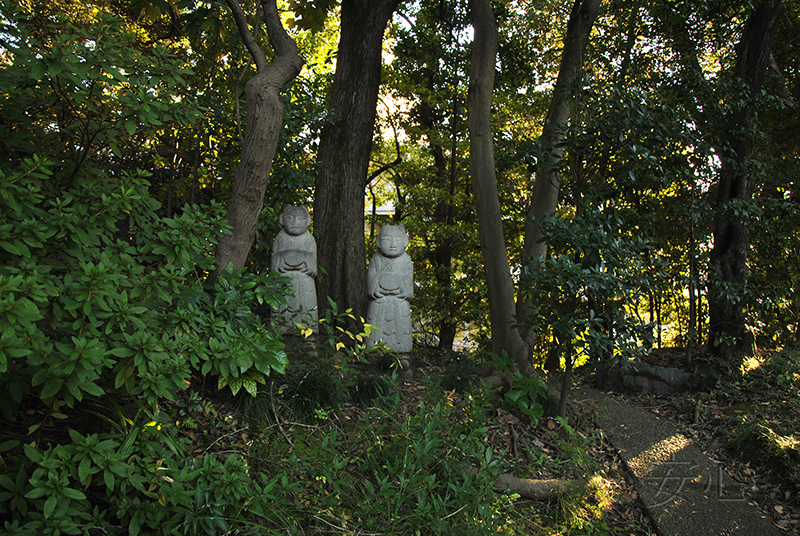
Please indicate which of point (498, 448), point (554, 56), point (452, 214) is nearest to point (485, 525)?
point (498, 448)

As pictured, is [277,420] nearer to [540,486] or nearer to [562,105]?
[540,486]

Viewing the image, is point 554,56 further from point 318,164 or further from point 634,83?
point 318,164

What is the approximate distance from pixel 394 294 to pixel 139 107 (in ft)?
9.90

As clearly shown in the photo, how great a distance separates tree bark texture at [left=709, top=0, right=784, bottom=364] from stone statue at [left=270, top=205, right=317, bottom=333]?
4289mm

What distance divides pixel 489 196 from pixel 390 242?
3.48 ft

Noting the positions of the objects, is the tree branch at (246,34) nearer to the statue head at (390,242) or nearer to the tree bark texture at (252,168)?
the tree bark texture at (252,168)

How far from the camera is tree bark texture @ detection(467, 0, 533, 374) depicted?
16.2ft

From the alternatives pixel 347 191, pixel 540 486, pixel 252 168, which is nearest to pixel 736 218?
pixel 540 486

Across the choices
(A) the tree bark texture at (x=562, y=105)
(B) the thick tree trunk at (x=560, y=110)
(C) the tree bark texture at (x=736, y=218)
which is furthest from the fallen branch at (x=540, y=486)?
(C) the tree bark texture at (x=736, y=218)

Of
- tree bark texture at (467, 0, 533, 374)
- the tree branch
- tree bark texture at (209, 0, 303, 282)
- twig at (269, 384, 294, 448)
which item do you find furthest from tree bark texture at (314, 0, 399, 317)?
twig at (269, 384, 294, 448)

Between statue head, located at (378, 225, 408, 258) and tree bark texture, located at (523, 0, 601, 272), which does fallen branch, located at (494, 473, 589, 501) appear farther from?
statue head, located at (378, 225, 408, 258)

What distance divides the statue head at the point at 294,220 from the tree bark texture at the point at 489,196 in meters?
1.70

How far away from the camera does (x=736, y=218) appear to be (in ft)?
18.2

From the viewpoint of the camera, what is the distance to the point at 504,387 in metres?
4.80
